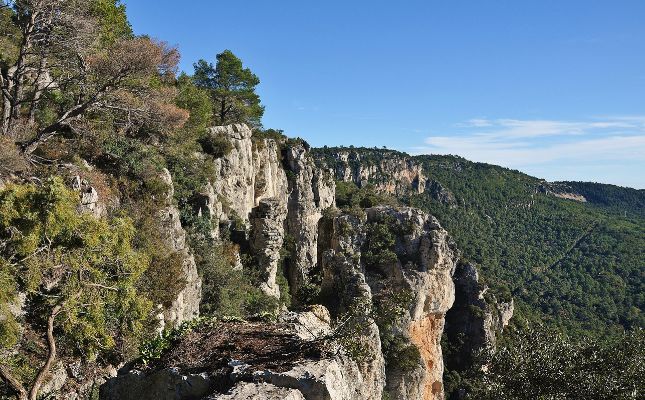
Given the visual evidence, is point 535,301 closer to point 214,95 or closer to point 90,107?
point 214,95

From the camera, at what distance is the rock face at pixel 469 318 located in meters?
42.9

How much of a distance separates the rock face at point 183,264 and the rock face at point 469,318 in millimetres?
33121

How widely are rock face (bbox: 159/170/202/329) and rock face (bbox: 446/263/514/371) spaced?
3312cm

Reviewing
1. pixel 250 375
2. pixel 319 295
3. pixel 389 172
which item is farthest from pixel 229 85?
pixel 389 172

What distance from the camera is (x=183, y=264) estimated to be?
1719 cm

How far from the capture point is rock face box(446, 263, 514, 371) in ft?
141

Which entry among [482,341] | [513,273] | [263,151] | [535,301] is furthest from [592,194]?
[263,151]

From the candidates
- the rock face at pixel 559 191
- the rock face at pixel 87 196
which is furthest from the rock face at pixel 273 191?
the rock face at pixel 559 191

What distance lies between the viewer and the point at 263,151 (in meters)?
35.6

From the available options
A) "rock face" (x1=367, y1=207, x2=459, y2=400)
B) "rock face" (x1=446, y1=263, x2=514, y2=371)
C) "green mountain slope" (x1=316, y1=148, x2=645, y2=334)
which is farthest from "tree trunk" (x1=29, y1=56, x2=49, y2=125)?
"green mountain slope" (x1=316, y1=148, x2=645, y2=334)

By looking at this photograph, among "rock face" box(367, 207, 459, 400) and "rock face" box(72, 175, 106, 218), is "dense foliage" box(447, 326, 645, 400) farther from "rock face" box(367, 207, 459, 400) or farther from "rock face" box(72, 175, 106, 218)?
"rock face" box(367, 207, 459, 400)

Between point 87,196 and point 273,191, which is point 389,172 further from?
point 87,196

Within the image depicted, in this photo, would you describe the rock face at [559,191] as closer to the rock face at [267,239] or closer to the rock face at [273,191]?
the rock face at [273,191]

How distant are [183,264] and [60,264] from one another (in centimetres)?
936
